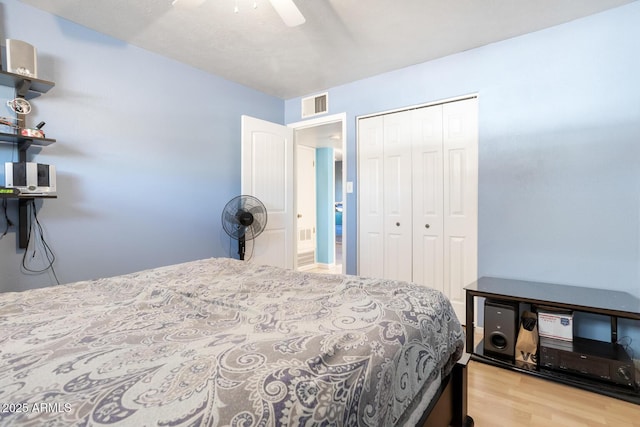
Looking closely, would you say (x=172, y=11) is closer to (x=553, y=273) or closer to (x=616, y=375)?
(x=553, y=273)

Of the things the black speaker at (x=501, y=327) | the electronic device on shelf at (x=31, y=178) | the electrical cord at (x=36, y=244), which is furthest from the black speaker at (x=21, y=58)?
the black speaker at (x=501, y=327)

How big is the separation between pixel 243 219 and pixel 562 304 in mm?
2457

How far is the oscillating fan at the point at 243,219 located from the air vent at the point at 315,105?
1.28m

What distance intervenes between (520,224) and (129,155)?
3121 millimetres

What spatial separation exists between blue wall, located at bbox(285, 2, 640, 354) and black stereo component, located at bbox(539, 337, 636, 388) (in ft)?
1.09

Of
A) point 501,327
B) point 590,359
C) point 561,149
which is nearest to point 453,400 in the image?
point 501,327

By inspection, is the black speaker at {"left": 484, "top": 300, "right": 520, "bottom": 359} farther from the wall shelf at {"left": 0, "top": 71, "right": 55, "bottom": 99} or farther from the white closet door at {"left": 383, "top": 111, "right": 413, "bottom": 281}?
the wall shelf at {"left": 0, "top": 71, "right": 55, "bottom": 99}

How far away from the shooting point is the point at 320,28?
2.20 metres

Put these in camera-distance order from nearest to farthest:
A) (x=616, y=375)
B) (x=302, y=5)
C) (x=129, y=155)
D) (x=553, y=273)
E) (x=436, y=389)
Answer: (x=436, y=389)
(x=616, y=375)
(x=302, y=5)
(x=553, y=273)
(x=129, y=155)

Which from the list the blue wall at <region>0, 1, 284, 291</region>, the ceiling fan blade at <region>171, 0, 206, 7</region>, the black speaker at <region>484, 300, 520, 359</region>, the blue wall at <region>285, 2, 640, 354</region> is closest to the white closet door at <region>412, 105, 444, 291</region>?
the blue wall at <region>285, 2, 640, 354</region>

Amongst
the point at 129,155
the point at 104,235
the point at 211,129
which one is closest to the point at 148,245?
the point at 104,235

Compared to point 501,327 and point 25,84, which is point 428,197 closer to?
point 501,327

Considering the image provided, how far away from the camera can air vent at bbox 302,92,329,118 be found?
3430 millimetres

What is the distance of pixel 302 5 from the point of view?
193 centimetres
